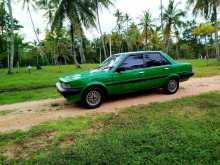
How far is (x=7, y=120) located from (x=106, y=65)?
3.51 m

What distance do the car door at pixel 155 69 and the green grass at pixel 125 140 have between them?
1941mm

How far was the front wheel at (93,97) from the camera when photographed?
812 centimetres

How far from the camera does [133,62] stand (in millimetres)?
9102

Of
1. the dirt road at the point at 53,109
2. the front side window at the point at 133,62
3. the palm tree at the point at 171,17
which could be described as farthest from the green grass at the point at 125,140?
the palm tree at the point at 171,17

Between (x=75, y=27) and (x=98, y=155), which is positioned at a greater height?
(x=75, y=27)

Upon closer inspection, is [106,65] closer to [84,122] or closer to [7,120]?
[84,122]

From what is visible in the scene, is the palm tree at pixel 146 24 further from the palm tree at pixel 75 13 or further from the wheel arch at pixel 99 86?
the wheel arch at pixel 99 86

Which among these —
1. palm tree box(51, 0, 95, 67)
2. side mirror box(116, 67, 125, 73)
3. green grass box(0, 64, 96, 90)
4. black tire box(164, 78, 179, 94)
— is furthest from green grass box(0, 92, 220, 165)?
palm tree box(51, 0, 95, 67)

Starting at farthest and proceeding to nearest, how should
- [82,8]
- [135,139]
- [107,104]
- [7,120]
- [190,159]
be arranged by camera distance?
[82,8] < [107,104] < [7,120] < [135,139] < [190,159]

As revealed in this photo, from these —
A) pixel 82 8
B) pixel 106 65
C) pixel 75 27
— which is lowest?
pixel 106 65

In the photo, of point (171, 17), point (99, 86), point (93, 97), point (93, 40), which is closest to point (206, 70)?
point (99, 86)

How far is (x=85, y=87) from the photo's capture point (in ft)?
26.2

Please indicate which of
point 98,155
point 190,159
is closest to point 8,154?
point 98,155

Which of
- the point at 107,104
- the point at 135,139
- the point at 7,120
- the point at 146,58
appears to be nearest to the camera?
the point at 135,139
